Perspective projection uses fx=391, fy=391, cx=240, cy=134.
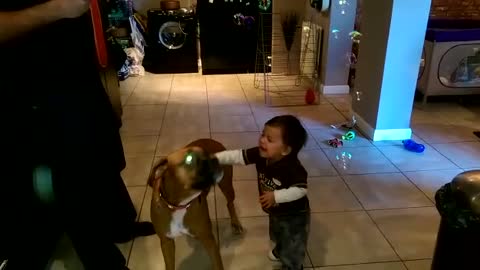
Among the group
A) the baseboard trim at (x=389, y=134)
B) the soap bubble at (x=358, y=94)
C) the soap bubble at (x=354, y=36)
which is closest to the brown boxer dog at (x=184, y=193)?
the baseboard trim at (x=389, y=134)

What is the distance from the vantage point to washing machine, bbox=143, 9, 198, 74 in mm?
4668

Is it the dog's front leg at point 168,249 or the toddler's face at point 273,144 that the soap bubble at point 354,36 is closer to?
the toddler's face at point 273,144

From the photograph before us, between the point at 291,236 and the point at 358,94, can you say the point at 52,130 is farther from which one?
the point at 358,94

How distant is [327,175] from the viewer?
2.39 m

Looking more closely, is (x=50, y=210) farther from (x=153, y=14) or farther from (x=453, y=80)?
(x=153, y=14)

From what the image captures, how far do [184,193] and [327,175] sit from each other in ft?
4.52

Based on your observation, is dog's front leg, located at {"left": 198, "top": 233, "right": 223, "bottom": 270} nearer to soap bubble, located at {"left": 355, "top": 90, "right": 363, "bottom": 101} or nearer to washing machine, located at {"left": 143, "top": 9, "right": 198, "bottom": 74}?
soap bubble, located at {"left": 355, "top": 90, "right": 363, "bottom": 101}

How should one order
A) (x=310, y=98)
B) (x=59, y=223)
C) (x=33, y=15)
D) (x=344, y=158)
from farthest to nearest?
(x=310, y=98), (x=344, y=158), (x=59, y=223), (x=33, y=15)

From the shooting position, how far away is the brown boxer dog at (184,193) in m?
1.12

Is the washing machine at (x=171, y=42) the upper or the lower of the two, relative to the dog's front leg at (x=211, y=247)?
upper

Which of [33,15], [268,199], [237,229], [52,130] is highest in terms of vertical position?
[33,15]

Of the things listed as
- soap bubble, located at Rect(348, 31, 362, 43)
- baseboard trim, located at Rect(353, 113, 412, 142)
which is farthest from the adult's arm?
soap bubble, located at Rect(348, 31, 362, 43)

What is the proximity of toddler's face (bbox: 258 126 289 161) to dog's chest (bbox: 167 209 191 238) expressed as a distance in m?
0.34

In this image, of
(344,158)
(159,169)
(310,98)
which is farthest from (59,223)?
(310,98)
